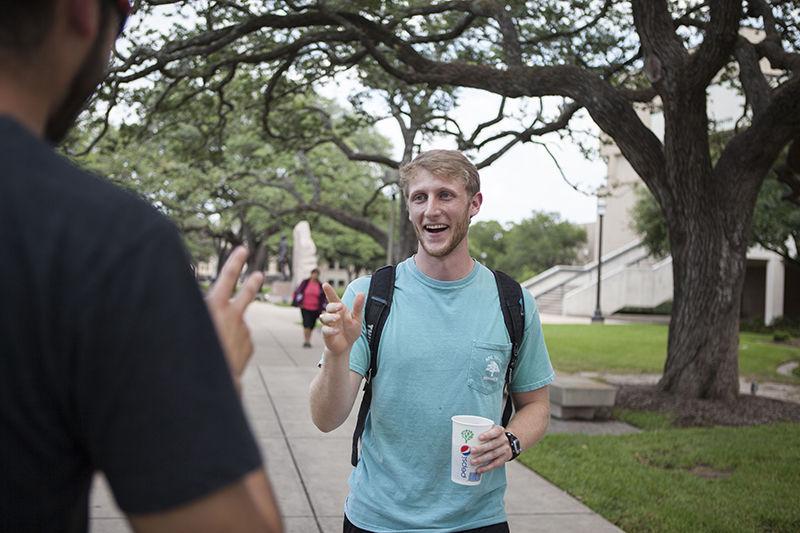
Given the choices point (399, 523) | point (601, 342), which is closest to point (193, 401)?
point (399, 523)

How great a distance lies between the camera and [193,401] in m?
0.91

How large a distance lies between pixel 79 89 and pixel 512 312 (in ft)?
7.13

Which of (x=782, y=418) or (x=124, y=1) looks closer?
(x=124, y=1)

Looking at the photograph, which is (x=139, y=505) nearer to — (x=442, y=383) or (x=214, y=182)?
(x=442, y=383)

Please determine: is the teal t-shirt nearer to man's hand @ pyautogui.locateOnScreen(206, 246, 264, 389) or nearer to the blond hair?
the blond hair

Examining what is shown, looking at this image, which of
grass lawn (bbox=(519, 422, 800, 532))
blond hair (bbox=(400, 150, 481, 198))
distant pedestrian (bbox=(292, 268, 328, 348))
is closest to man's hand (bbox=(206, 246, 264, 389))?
blond hair (bbox=(400, 150, 481, 198))

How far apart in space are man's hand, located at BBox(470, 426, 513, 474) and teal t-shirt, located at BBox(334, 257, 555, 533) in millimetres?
156

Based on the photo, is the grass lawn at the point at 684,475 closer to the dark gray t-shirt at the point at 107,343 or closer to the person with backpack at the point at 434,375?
the person with backpack at the point at 434,375

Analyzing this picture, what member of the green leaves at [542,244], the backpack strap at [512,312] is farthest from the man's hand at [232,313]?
the green leaves at [542,244]

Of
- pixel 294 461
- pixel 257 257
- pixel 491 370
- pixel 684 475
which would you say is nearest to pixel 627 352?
pixel 684 475

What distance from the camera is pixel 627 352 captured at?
18.8 m

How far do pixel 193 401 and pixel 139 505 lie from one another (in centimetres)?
13

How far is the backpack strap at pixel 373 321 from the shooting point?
117 inches

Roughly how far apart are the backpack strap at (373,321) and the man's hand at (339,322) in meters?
0.41
